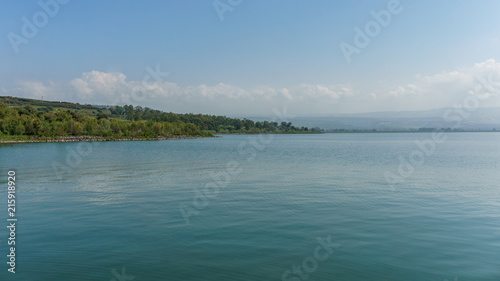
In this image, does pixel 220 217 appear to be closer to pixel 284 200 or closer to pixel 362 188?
pixel 284 200

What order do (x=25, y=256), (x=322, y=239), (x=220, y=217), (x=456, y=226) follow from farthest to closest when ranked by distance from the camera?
(x=220, y=217) → (x=456, y=226) → (x=322, y=239) → (x=25, y=256)

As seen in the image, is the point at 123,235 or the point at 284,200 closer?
the point at 123,235

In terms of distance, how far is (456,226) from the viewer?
45.6ft

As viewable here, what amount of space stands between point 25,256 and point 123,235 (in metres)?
3.12

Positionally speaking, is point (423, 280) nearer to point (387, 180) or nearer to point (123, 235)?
point (123, 235)

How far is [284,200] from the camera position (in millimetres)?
18734

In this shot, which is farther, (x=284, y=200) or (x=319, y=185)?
(x=319, y=185)

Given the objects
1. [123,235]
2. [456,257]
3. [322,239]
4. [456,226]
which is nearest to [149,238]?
[123,235]

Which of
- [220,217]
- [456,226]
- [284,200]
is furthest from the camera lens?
[284,200]

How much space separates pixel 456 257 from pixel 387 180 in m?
16.5

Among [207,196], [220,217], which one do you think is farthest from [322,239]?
[207,196]

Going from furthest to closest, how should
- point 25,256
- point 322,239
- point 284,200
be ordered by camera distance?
point 284,200 → point 322,239 → point 25,256

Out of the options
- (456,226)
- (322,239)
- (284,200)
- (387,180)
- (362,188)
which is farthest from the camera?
(387,180)

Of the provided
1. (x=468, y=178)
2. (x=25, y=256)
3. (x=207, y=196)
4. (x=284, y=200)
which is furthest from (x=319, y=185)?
(x=25, y=256)
